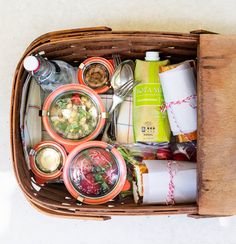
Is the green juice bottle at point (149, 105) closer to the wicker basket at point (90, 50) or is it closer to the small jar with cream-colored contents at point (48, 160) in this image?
the wicker basket at point (90, 50)

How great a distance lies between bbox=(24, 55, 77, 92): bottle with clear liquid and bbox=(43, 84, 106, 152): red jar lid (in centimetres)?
3

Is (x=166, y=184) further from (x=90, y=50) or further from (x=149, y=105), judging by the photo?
(x=90, y=50)

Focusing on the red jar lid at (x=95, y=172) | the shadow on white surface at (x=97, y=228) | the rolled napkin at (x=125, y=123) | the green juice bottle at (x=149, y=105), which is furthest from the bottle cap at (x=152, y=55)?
the shadow on white surface at (x=97, y=228)

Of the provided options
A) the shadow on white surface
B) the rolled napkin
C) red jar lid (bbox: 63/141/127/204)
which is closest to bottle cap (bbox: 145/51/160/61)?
the rolled napkin

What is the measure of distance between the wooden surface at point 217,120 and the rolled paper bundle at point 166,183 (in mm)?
84

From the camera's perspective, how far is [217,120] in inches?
34.0

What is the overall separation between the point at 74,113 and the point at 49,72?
4.4 inches

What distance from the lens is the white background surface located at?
1.11 metres

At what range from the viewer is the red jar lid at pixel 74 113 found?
983 millimetres

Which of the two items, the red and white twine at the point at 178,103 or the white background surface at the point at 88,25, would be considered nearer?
the red and white twine at the point at 178,103

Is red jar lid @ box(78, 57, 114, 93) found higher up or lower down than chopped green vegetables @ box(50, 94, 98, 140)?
higher up

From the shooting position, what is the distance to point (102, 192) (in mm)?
973

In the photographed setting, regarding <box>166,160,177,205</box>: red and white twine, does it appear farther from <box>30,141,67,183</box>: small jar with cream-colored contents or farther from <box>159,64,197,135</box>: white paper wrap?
<box>30,141,67,183</box>: small jar with cream-colored contents

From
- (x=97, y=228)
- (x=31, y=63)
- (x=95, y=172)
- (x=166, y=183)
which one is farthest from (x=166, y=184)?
→ (x=31, y=63)
